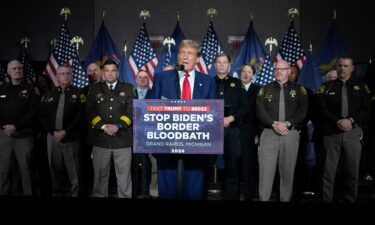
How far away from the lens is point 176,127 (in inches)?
138

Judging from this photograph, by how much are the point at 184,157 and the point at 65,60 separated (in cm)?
394

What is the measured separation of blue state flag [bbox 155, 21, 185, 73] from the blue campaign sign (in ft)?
13.1

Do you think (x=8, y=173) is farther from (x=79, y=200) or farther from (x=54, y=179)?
(x=79, y=200)

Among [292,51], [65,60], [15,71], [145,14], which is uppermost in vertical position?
[145,14]

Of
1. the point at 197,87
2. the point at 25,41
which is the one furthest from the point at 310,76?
the point at 25,41

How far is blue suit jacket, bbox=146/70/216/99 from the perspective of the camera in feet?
12.9

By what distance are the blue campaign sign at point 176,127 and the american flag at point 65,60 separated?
3.59 metres

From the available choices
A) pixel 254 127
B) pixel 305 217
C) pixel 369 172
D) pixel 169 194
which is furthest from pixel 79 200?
pixel 369 172

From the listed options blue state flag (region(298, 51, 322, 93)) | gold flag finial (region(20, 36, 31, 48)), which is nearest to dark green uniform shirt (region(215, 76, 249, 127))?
blue state flag (region(298, 51, 322, 93))

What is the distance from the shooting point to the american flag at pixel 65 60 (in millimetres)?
6875

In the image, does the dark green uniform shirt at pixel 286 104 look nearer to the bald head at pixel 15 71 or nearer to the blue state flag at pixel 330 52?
the blue state flag at pixel 330 52

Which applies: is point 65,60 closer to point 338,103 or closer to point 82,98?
point 82,98

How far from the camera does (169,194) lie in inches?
154

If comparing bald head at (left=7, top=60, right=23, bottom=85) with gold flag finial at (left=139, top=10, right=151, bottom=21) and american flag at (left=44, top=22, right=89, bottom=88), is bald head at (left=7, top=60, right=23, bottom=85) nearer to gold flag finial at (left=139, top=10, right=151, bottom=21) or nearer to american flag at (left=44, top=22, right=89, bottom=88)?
american flag at (left=44, top=22, right=89, bottom=88)
